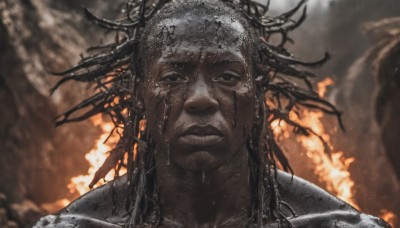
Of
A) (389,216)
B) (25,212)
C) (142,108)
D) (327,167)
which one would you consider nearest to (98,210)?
(142,108)

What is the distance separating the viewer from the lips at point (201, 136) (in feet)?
12.1

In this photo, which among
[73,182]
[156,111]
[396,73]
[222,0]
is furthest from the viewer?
[73,182]

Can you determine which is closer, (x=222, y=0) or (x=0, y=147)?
(x=222, y=0)

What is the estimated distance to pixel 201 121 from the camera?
370cm

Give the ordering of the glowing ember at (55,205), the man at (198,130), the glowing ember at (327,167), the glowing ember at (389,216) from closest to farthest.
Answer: the man at (198,130), the glowing ember at (389,216), the glowing ember at (327,167), the glowing ember at (55,205)

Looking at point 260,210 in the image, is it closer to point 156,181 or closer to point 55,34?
point 156,181

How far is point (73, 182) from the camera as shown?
10609mm

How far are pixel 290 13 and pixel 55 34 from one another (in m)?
8.05

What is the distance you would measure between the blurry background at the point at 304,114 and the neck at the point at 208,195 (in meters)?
5.20

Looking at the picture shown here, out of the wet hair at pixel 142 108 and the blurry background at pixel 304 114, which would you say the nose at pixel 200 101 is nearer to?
the wet hair at pixel 142 108

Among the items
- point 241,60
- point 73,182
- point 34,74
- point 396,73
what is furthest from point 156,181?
point 34,74

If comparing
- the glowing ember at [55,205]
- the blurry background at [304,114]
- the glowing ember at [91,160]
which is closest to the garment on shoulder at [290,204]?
the glowing ember at [91,160]

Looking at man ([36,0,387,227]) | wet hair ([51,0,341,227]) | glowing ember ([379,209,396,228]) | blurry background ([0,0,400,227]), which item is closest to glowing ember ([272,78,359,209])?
blurry background ([0,0,400,227])

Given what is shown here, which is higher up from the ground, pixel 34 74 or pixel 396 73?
pixel 34 74
